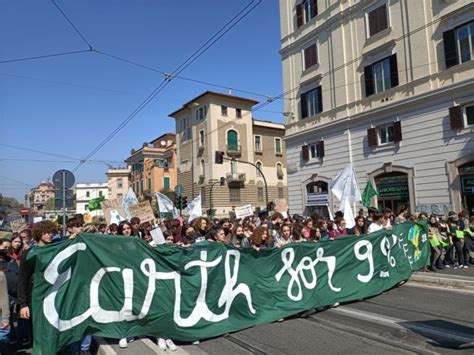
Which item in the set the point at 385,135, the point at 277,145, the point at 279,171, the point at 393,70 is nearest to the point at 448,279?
the point at 385,135

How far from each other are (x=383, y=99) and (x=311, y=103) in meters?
5.93

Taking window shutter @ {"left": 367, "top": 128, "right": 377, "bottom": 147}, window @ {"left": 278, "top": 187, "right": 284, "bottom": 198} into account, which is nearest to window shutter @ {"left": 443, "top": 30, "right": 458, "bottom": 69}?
window shutter @ {"left": 367, "top": 128, "right": 377, "bottom": 147}

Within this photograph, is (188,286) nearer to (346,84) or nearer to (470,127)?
(470,127)

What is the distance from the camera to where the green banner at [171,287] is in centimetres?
464

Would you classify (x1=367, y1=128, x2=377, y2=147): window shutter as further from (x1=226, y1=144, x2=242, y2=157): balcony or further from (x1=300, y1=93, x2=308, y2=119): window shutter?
(x1=226, y1=144, x2=242, y2=157): balcony

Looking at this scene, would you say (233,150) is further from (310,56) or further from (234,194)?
(310,56)

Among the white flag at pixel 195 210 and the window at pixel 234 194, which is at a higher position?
the window at pixel 234 194

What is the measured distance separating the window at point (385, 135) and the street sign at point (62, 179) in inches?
673

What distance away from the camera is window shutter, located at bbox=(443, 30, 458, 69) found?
59.3ft

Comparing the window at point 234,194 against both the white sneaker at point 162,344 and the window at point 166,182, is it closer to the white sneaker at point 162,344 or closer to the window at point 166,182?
the window at point 166,182

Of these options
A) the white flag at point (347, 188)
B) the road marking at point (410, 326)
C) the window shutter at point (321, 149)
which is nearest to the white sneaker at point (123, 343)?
the road marking at point (410, 326)

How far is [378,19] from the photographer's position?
21.8m

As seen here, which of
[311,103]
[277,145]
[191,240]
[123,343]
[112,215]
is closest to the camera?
[123,343]

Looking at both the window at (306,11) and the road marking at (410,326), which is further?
the window at (306,11)
